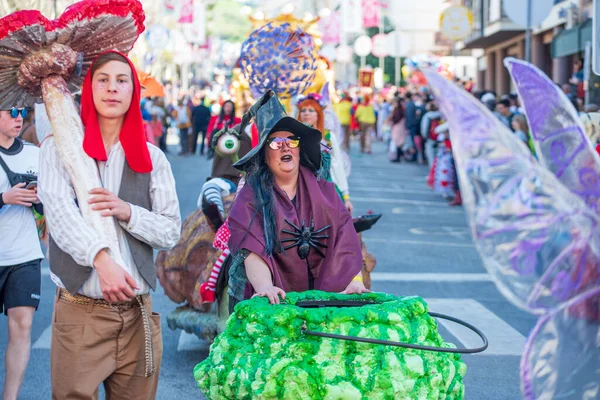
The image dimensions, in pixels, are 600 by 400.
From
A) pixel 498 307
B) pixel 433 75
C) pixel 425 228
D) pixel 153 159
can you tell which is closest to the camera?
pixel 433 75

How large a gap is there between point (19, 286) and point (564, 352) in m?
3.16

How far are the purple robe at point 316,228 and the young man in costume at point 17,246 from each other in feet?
5.45

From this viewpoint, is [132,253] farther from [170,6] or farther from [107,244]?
[170,6]

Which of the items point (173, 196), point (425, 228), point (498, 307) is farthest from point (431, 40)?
point (173, 196)

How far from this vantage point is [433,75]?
296cm

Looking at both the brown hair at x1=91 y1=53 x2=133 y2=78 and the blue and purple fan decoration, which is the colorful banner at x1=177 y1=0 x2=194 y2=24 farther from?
the brown hair at x1=91 y1=53 x2=133 y2=78

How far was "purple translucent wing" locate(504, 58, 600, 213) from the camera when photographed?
10.4ft

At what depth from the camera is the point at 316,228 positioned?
4.15 metres

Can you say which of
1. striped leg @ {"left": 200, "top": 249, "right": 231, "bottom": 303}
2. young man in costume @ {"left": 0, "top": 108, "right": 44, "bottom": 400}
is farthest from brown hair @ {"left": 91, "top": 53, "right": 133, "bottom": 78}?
striped leg @ {"left": 200, "top": 249, "right": 231, "bottom": 303}

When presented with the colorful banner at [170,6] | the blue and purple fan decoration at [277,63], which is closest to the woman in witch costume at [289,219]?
the blue and purple fan decoration at [277,63]

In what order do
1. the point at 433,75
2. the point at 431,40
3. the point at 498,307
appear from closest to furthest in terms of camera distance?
the point at 433,75
the point at 498,307
the point at 431,40

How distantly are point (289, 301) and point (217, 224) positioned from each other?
8.77 feet

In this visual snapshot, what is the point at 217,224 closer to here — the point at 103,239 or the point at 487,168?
the point at 103,239

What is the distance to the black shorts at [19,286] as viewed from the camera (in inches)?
207
